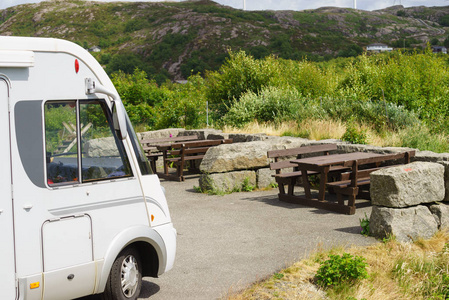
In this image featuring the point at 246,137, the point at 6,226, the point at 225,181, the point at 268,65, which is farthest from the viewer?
the point at 268,65

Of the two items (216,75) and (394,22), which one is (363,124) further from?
(394,22)

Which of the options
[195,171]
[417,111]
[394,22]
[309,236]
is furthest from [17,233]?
[394,22]

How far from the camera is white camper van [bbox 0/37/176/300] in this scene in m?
4.24

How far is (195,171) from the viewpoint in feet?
48.6

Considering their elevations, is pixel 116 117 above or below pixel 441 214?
above

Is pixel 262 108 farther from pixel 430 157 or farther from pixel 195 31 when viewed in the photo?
pixel 195 31

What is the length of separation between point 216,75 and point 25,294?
18.1 m

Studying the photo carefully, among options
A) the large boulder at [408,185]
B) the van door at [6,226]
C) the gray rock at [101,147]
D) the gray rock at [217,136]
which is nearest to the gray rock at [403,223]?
the large boulder at [408,185]

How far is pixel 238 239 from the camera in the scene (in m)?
7.58

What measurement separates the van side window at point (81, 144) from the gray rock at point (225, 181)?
20.5 feet

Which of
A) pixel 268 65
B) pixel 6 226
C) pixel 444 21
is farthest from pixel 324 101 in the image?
pixel 444 21

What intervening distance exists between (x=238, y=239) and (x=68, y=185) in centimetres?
357

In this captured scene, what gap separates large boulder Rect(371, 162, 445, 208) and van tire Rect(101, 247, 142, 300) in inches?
147

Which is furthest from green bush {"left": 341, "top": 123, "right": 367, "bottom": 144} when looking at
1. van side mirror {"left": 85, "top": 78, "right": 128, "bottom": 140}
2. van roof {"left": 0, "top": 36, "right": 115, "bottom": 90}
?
van roof {"left": 0, "top": 36, "right": 115, "bottom": 90}
